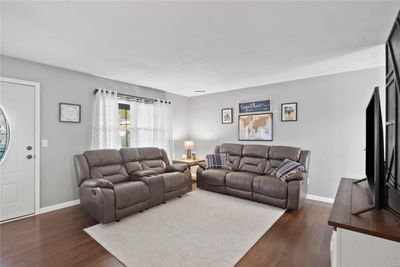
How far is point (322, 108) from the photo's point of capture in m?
3.81

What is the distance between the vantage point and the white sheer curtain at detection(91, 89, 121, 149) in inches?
149

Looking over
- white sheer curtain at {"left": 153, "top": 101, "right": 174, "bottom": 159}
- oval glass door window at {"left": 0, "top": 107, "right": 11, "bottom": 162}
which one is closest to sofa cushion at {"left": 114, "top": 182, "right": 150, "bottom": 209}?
oval glass door window at {"left": 0, "top": 107, "right": 11, "bottom": 162}

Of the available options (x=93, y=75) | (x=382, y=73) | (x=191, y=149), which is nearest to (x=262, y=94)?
(x=382, y=73)

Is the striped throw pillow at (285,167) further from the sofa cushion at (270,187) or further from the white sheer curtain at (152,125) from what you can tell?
the white sheer curtain at (152,125)

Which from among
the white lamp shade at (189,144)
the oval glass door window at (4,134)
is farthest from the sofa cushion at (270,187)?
the oval glass door window at (4,134)

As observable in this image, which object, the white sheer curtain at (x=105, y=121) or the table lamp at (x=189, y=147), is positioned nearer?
the white sheer curtain at (x=105, y=121)

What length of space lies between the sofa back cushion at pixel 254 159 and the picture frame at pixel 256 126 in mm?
357

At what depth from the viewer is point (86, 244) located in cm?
227

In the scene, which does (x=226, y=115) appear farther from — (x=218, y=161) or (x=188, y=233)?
(x=188, y=233)

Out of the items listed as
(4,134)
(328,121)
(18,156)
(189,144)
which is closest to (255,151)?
(328,121)

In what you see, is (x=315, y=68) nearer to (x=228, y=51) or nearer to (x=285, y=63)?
(x=285, y=63)

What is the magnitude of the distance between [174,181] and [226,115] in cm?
238

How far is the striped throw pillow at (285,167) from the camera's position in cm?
351

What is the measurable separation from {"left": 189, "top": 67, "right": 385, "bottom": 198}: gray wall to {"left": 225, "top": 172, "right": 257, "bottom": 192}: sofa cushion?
3.98 ft
